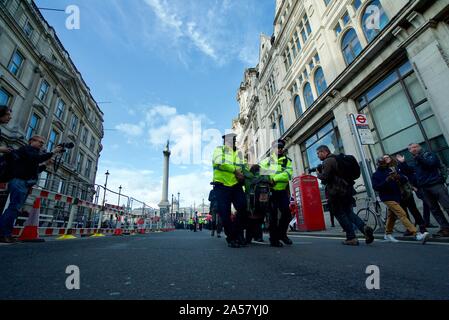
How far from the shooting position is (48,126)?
20078 millimetres

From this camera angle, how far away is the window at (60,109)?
866 inches

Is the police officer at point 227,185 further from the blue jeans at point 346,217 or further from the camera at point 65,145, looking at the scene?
the camera at point 65,145

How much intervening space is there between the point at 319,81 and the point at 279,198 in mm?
12797

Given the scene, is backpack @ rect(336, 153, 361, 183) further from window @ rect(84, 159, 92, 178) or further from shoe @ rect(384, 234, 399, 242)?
window @ rect(84, 159, 92, 178)

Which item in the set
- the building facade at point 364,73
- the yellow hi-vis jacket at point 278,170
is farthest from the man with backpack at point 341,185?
the building facade at point 364,73

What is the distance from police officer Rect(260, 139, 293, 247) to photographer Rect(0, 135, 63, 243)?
13.5 ft

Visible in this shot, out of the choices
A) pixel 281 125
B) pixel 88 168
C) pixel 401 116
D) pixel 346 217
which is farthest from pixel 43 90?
pixel 401 116

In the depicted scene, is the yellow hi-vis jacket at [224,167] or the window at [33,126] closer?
the yellow hi-vis jacket at [224,167]

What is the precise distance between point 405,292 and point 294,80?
18192 mm

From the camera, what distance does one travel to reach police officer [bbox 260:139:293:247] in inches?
162

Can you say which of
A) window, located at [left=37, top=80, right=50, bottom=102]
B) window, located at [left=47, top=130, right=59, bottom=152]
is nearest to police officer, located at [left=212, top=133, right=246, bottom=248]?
window, located at [left=37, top=80, right=50, bottom=102]

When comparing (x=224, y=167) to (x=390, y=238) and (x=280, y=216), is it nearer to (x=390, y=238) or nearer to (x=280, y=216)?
(x=280, y=216)

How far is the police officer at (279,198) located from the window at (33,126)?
819 inches
